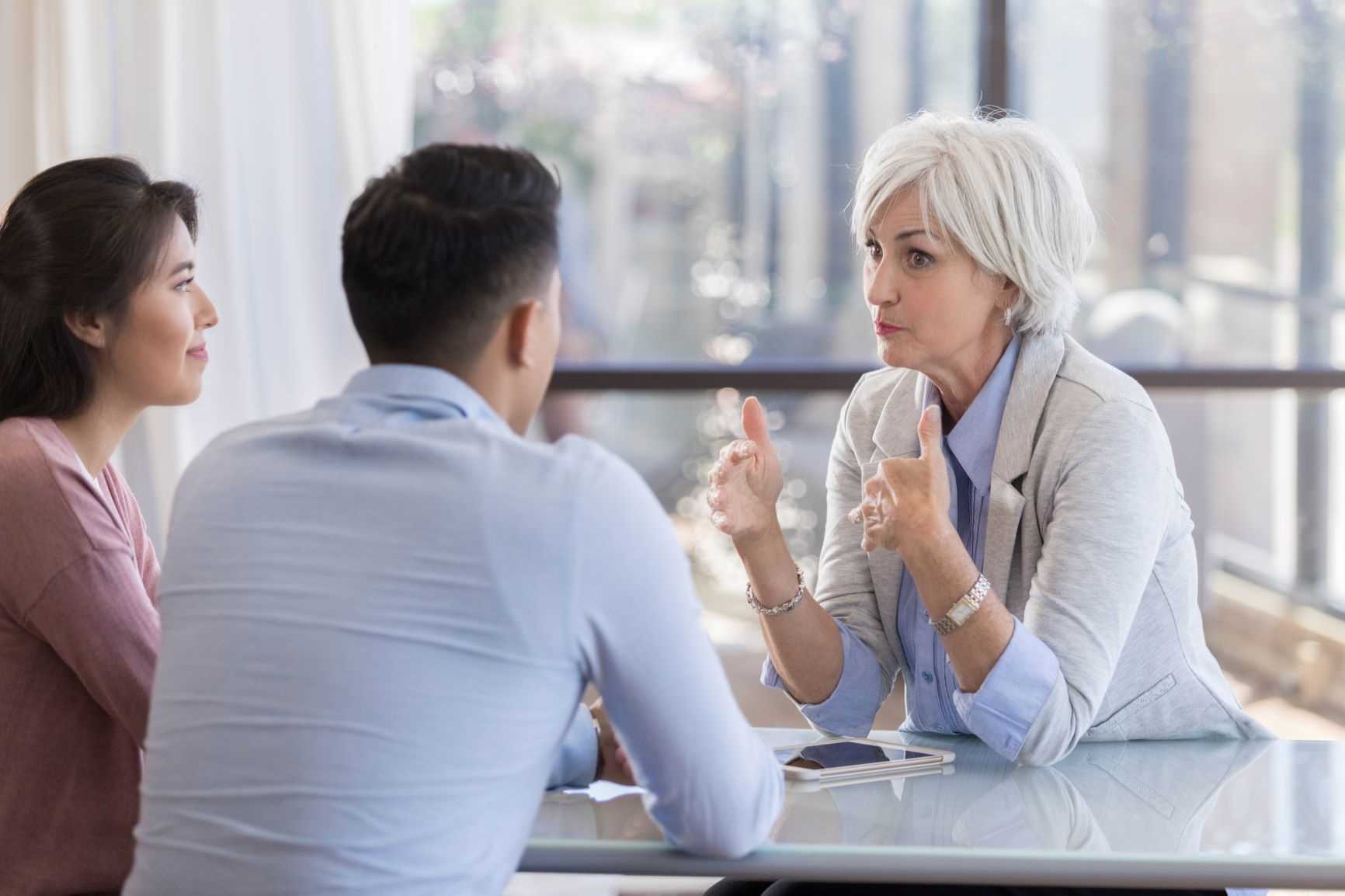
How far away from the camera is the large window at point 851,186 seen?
339cm

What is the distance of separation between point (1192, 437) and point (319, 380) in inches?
81.3

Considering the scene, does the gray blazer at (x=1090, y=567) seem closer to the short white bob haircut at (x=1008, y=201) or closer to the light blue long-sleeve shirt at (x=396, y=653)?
the short white bob haircut at (x=1008, y=201)

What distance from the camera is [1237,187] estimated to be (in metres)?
3.43

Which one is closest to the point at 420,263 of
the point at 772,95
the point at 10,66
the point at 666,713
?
the point at 666,713

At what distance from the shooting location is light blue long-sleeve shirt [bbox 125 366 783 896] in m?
1.06

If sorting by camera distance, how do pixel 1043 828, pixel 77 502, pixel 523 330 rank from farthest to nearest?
pixel 77 502 → pixel 1043 828 → pixel 523 330

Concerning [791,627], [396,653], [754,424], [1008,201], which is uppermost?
[1008,201]

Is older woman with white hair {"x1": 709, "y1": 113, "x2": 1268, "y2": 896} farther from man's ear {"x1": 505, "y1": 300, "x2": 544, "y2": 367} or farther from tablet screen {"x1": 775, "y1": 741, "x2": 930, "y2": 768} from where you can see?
Answer: man's ear {"x1": 505, "y1": 300, "x2": 544, "y2": 367}

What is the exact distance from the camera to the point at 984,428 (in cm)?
171

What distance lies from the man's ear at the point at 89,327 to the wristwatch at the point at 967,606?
97 cm

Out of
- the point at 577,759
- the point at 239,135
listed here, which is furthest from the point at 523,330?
the point at 239,135

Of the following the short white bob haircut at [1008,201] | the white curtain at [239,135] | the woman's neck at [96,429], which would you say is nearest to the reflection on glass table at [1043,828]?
the short white bob haircut at [1008,201]

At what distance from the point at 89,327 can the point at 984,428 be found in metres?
1.03

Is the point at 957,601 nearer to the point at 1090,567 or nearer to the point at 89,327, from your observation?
the point at 1090,567
